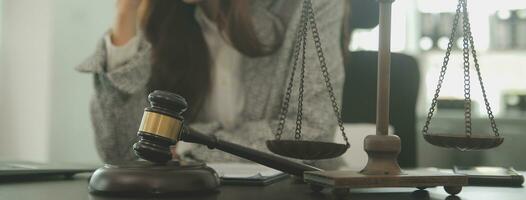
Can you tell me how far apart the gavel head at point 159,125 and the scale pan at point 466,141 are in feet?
0.83

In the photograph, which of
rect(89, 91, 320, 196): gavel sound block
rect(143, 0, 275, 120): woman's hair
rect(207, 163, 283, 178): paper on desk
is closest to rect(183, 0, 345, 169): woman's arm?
rect(143, 0, 275, 120): woman's hair

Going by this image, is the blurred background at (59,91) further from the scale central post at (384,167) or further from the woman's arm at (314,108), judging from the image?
the scale central post at (384,167)

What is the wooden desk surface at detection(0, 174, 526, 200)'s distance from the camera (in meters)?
0.56

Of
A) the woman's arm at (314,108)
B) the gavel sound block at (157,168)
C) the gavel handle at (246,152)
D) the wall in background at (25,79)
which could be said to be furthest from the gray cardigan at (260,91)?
the gavel sound block at (157,168)

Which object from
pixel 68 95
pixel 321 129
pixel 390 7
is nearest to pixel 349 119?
pixel 321 129

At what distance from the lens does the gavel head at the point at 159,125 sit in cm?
53

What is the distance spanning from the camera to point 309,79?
188cm

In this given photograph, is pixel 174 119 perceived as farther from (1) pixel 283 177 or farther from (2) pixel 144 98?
(2) pixel 144 98

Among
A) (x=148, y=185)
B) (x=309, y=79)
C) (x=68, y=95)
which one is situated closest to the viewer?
(x=148, y=185)

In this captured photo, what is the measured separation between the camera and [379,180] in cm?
54

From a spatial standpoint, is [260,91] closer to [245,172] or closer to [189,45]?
[189,45]

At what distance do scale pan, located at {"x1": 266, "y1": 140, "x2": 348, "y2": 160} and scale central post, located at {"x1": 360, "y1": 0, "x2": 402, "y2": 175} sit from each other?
Result: 3 cm

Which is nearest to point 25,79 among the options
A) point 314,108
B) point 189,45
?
point 189,45

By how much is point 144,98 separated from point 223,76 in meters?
0.28
